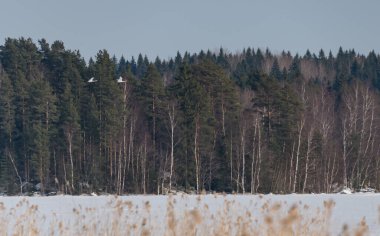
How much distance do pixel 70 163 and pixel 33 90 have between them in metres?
5.61

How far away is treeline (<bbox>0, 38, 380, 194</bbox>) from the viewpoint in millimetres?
35625

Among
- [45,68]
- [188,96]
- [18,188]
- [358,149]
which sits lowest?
[18,188]

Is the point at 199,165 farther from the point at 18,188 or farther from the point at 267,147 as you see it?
the point at 18,188

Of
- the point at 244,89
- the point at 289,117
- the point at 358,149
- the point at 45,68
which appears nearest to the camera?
the point at 289,117

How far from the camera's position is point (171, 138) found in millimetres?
36562

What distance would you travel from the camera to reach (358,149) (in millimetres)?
39344

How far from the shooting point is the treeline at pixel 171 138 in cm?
3562

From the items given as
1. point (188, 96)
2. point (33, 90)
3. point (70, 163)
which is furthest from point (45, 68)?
point (188, 96)

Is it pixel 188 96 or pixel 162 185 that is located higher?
pixel 188 96

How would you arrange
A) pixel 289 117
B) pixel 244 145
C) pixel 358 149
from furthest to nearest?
1. pixel 358 149
2. pixel 289 117
3. pixel 244 145

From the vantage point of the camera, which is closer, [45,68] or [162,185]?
[162,185]

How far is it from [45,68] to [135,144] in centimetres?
1216

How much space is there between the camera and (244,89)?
52.5 m

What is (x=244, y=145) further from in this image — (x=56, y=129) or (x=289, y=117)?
(x=56, y=129)
